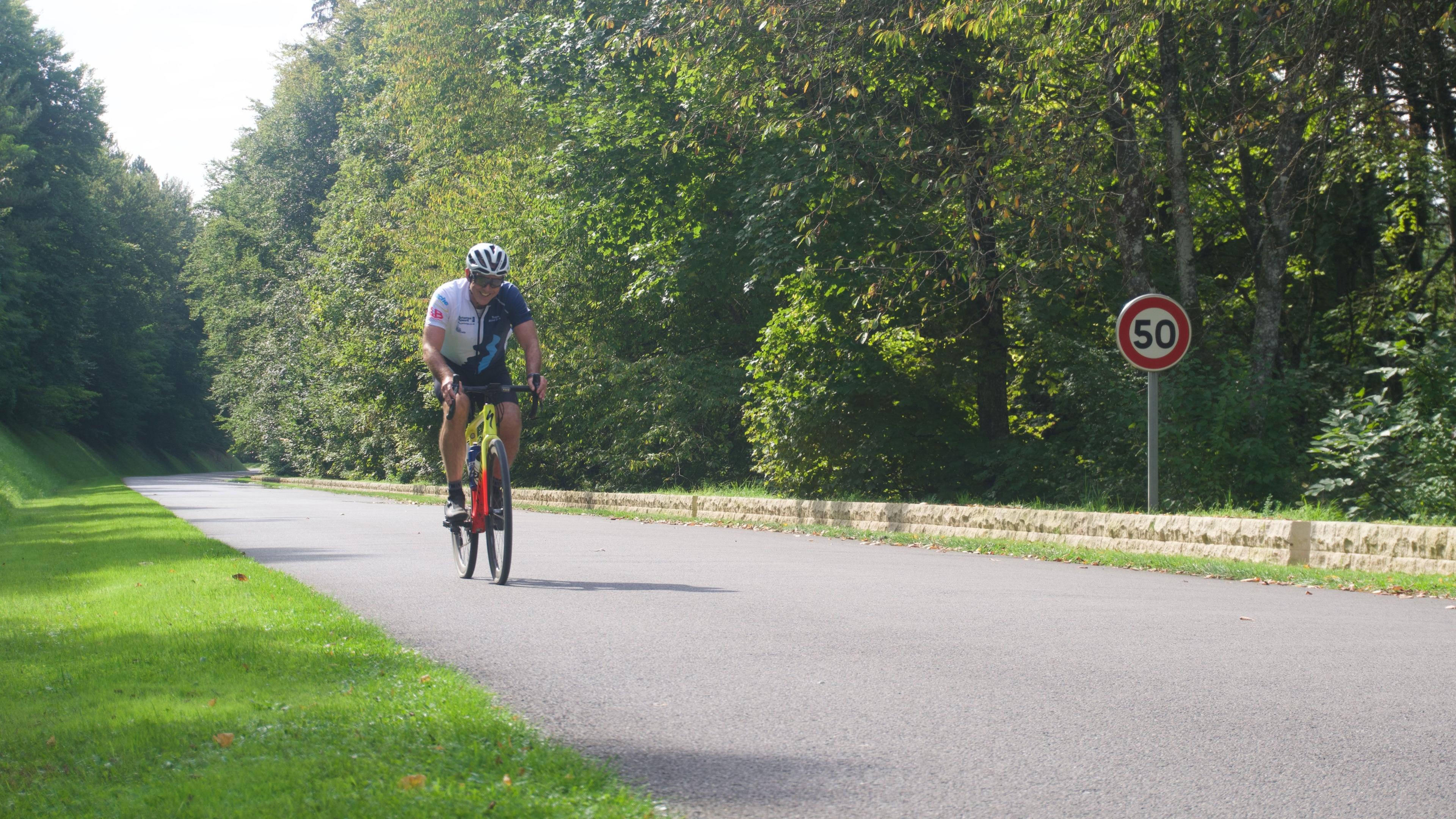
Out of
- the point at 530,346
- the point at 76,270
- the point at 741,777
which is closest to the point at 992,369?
the point at 530,346

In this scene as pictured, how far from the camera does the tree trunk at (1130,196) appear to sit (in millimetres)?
17359

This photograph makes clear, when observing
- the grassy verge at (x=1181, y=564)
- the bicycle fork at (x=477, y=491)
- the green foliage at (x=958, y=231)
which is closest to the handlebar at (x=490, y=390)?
the bicycle fork at (x=477, y=491)

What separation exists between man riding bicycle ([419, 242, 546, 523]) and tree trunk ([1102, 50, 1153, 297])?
10671mm

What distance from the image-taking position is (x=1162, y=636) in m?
6.56

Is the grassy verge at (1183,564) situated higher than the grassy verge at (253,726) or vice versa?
the grassy verge at (1183,564)

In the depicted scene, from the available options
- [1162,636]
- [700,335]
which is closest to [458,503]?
[1162,636]

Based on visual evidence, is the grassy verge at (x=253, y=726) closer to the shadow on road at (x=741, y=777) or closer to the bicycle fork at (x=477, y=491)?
the shadow on road at (x=741, y=777)

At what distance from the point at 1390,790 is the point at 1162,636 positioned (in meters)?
2.87

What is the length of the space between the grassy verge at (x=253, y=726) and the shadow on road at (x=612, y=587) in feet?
5.31

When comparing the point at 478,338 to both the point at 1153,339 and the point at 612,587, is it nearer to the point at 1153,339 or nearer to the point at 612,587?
the point at 612,587

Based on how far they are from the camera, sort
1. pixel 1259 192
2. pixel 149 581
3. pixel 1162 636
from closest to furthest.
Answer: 1. pixel 1162 636
2. pixel 149 581
3. pixel 1259 192

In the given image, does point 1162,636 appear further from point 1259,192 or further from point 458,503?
point 1259,192

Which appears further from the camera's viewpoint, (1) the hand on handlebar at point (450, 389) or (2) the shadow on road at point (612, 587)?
(1) the hand on handlebar at point (450, 389)

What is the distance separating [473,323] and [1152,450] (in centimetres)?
759
